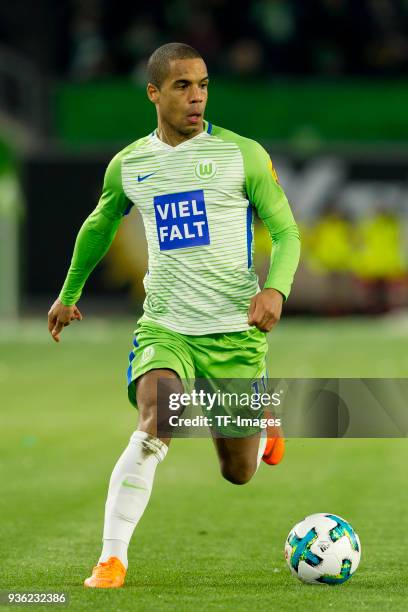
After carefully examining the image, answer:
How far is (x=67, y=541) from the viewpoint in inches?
290

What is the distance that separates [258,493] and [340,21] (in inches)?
791

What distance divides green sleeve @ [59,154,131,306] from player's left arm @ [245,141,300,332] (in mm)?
582

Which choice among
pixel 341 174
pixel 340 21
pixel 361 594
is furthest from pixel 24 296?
pixel 361 594

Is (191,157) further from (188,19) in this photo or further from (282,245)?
(188,19)

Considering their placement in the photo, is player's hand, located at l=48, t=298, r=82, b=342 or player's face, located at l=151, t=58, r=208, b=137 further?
player's hand, located at l=48, t=298, r=82, b=342

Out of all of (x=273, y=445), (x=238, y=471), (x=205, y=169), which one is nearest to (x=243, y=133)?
(x=273, y=445)

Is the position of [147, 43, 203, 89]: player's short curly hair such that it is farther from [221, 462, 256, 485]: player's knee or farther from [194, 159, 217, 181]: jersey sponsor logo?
[221, 462, 256, 485]: player's knee

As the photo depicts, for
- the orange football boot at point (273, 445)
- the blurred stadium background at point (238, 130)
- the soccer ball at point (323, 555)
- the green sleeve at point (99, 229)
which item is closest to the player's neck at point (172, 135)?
the green sleeve at point (99, 229)

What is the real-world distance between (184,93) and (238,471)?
1810 millimetres

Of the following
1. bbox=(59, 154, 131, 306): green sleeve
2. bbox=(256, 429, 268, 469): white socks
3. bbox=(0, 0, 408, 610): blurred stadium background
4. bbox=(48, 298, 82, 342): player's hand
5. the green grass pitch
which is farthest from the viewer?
bbox=(0, 0, 408, 610): blurred stadium background

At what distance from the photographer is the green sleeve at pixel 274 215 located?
608cm

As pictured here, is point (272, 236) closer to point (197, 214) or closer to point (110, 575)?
point (197, 214)

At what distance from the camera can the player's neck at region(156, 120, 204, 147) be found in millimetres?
6430

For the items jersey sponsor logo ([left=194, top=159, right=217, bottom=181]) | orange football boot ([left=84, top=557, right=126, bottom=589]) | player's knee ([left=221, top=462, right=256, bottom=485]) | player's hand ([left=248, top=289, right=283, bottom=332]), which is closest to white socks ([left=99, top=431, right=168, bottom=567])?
orange football boot ([left=84, top=557, right=126, bottom=589])
